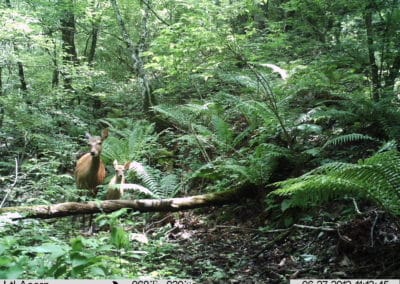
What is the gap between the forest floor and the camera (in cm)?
342

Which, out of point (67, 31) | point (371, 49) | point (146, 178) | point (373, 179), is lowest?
point (146, 178)

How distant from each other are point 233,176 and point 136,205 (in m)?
1.38

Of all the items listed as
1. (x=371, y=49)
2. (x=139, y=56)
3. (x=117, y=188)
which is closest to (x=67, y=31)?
(x=139, y=56)

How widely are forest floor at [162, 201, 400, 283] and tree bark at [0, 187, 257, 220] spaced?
346mm

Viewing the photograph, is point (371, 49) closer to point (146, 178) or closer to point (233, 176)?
point (233, 176)

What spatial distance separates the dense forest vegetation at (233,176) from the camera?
3.36m

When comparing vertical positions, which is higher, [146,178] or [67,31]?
[67,31]

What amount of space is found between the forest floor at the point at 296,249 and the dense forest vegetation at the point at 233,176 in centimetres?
2

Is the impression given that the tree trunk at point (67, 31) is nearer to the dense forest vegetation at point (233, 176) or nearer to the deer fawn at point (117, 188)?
the dense forest vegetation at point (233, 176)

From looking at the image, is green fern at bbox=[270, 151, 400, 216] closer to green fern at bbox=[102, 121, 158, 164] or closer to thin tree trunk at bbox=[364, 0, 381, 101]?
thin tree trunk at bbox=[364, 0, 381, 101]

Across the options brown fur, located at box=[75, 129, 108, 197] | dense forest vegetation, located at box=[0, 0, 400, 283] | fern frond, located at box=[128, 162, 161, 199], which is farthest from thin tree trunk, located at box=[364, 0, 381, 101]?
brown fur, located at box=[75, 129, 108, 197]

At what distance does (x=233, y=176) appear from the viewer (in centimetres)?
580

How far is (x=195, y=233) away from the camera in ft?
17.6

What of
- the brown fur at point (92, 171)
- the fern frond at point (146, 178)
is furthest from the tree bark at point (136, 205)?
the brown fur at point (92, 171)
